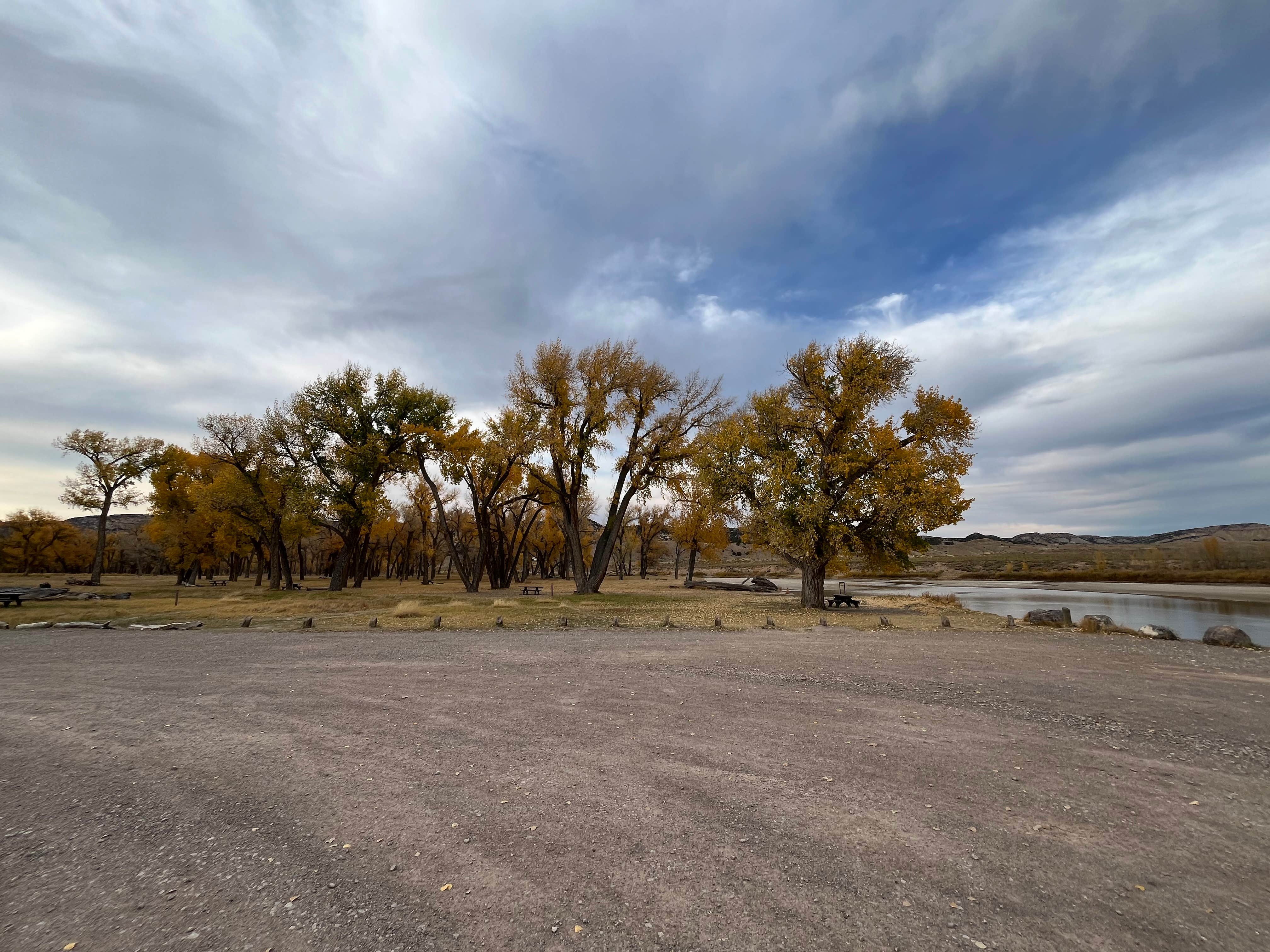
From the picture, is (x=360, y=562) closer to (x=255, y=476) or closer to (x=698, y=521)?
(x=255, y=476)

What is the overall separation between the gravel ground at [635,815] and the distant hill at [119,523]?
11230 centimetres

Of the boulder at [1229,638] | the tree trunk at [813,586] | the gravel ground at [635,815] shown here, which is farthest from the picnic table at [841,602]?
the gravel ground at [635,815]

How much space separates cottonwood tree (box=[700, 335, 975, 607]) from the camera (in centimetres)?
2138

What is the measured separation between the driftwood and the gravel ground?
3388 centimetres

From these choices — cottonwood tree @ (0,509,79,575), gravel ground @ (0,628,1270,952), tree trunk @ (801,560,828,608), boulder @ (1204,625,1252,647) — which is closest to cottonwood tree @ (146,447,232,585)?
cottonwood tree @ (0,509,79,575)

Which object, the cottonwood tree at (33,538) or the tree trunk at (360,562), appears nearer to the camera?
the tree trunk at (360,562)

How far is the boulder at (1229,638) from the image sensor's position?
14.0 meters

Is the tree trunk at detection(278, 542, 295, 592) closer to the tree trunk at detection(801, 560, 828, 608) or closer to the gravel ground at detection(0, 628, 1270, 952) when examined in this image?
the gravel ground at detection(0, 628, 1270, 952)

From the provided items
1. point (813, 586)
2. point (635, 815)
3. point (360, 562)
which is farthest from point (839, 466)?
point (360, 562)

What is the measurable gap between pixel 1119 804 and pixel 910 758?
164 centimetres

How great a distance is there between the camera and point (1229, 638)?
45.9 ft

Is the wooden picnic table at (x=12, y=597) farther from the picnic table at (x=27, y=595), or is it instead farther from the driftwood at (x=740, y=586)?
the driftwood at (x=740, y=586)

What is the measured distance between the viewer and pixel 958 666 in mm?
10648

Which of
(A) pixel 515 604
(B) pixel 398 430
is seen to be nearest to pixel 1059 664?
(A) pixel 515 604
